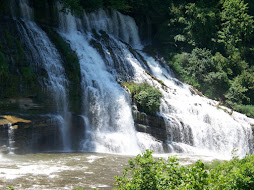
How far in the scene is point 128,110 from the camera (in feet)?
65.4

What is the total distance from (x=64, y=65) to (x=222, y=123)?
36.7 feet

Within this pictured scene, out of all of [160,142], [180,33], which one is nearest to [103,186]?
[160,142]

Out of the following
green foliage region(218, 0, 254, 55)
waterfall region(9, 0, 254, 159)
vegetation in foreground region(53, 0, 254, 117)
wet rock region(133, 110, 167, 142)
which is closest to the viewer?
waterfall region(9, 0, 254, 159)

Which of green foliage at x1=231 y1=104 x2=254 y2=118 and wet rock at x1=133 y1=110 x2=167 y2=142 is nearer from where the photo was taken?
wet rock at x1=133 y1=110 x2=167 y2=142

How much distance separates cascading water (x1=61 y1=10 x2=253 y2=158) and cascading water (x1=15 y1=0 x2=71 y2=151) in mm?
1472

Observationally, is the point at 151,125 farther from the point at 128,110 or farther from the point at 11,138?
the point at 11,138

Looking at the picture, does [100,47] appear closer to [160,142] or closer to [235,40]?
[160,142]

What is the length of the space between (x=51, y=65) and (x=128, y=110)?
536 centimetres

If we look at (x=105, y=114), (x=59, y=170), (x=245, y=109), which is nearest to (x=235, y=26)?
(x=245, y=109)

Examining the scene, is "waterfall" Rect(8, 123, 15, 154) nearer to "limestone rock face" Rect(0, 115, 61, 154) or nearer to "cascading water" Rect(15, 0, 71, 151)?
"limestone rock face" Rect(0, 115, 61, 154)

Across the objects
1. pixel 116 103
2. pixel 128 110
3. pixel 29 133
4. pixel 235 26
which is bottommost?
pixel 29 133

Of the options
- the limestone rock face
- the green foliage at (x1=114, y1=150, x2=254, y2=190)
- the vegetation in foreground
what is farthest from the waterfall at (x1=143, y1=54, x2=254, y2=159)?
the green foliage at (x1=114, y1=150, x2=254, y2=190)

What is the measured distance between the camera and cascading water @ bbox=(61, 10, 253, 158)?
19641 millimetres

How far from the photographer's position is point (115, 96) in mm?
20250
